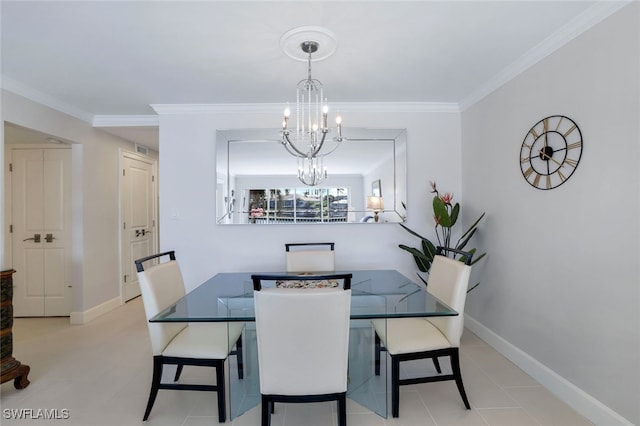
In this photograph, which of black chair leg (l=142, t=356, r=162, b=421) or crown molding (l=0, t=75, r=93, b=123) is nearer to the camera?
black chair leg (l=142, t=356, r=162, b=421)

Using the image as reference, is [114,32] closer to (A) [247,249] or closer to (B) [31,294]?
(A) [247,249]

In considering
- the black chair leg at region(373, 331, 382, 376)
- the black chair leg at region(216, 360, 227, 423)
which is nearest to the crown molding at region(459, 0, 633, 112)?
the black chair leg at region(373, 331, 382, 376)

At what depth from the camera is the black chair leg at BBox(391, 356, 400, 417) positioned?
6.18 feet

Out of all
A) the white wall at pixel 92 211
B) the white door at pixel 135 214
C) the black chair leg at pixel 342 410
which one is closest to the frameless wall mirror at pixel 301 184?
the white wall at pixel 92 211

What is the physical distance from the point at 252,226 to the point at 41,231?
2.61 meters

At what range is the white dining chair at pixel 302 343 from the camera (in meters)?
1.49

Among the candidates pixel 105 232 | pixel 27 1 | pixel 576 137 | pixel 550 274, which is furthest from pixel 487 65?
pixel 105 232

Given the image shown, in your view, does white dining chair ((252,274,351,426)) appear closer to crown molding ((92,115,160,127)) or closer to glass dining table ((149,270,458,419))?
glass dining table ((149,270,458,419))

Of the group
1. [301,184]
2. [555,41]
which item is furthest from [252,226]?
[555,41]

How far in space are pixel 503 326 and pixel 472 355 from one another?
0.36m

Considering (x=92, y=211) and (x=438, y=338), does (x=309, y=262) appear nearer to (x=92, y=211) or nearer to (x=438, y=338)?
(x=438, y=338)

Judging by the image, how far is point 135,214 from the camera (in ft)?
15.1

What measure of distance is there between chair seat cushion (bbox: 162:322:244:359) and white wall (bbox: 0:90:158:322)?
2.34 meters

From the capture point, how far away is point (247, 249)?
11.2 ft
